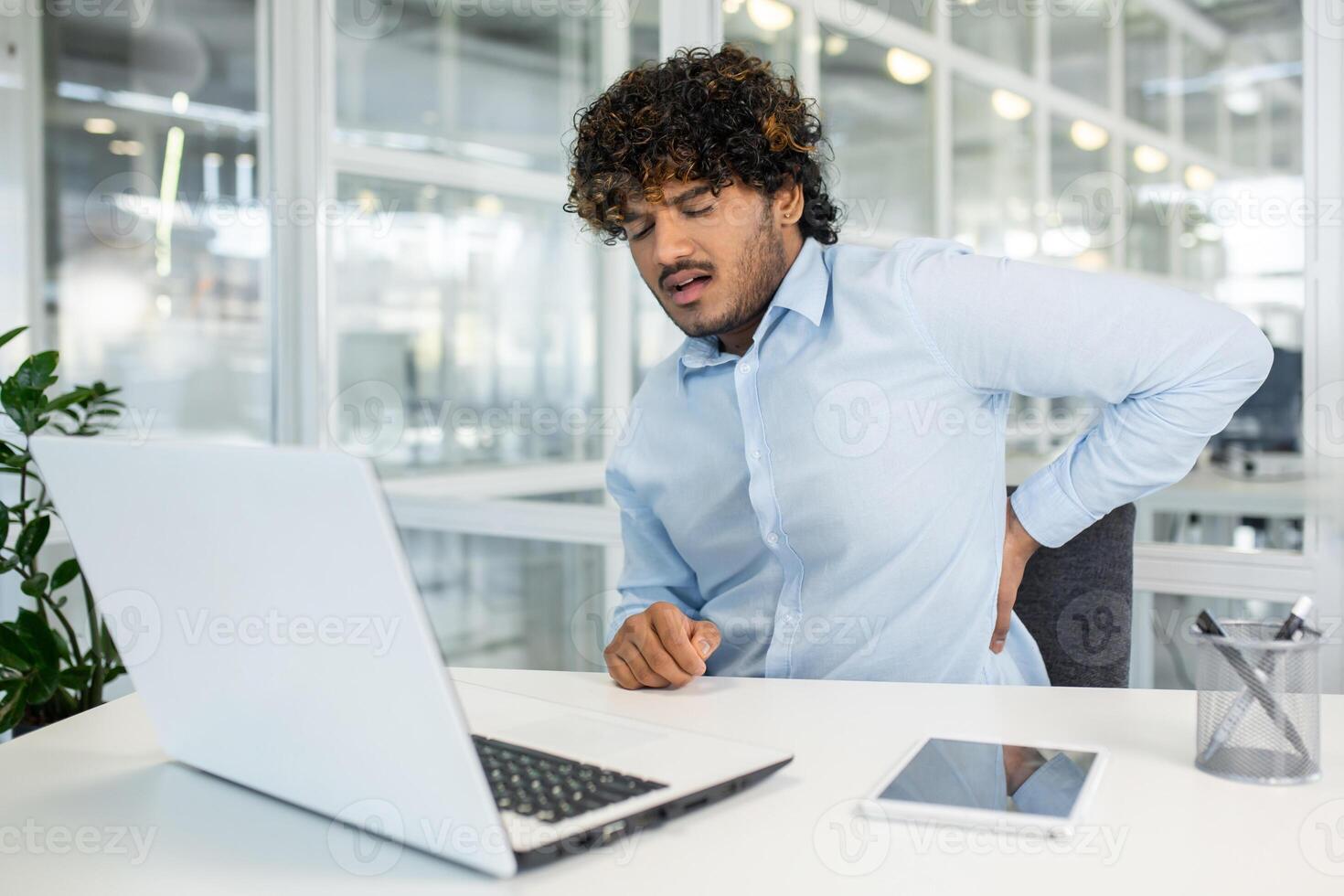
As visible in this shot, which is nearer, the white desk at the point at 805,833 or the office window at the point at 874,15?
the white desk at the point at 805,833

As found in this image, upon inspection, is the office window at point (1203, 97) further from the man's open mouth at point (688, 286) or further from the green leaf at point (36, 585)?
the green leaf at point (36, 585)

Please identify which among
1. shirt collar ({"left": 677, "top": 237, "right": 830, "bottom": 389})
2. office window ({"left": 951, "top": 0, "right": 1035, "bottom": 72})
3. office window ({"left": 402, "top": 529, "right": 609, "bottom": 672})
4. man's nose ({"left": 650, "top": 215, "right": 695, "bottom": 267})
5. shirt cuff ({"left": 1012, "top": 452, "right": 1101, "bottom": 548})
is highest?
office window ({"left": 951, "top": 0, "right": 1035, "bottom": 72})

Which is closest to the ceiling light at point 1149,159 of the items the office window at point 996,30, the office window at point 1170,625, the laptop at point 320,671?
the office window at point 996,30

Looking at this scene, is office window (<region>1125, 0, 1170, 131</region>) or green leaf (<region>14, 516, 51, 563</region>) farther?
office window (<region>1125, 0, 1170, 131</region>)

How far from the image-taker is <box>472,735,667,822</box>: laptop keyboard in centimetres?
74

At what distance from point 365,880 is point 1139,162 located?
2625 mm

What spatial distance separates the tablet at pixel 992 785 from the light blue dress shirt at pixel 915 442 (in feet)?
1.75

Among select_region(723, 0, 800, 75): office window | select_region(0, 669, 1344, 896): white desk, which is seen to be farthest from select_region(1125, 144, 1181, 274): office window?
select_region(0, 669, 1344, 896): white desk

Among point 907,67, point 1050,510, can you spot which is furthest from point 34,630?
point 907,67

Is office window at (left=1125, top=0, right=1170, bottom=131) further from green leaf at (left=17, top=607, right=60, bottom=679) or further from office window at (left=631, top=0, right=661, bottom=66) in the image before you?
green leaf at (left=17, top=607, right=60, bottom=679)

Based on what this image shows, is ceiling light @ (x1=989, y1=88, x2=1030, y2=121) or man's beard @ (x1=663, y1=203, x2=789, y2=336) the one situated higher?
ceiling light @ (x1=989, y1=88, x2=1030, y2=121)

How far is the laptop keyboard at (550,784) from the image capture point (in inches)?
29.1

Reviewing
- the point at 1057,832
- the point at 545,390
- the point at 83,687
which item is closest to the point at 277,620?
the point at 1057,832

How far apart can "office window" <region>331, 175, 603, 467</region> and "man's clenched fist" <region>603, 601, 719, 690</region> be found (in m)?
1.70
